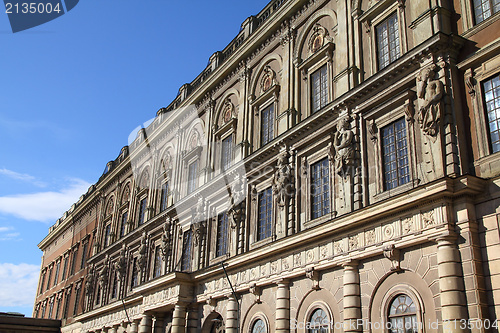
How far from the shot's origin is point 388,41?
20000mm

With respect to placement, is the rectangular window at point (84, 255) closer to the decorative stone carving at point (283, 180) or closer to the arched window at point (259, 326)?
the arched window at point (259, 326)

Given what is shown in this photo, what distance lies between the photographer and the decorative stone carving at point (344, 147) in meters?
19.2

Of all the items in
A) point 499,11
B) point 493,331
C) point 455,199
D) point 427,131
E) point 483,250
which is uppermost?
point 499,11

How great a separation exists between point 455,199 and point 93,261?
122ft

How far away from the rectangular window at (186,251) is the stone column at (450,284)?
1775 cm

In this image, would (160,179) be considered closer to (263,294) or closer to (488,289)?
(263,294)

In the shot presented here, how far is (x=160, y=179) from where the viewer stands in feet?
122

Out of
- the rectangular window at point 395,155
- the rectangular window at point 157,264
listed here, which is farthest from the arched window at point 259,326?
the rectangular window at point 157,264

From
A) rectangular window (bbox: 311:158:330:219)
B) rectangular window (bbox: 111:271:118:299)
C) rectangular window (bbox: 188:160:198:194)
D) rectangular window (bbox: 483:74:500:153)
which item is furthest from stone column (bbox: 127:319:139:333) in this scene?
rectangular window (bbox: 483:74:500:153)

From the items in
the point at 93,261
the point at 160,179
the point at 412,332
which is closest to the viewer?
the point at 412,332

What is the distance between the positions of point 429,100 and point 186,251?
18.3 metres

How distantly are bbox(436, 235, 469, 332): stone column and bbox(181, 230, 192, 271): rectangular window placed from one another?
699 inches

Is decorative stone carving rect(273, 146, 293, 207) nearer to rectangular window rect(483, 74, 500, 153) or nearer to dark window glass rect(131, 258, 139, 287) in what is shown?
rectangular window rect(483, 74, 500, 153)

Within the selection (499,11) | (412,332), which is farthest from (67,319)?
(499,11)
